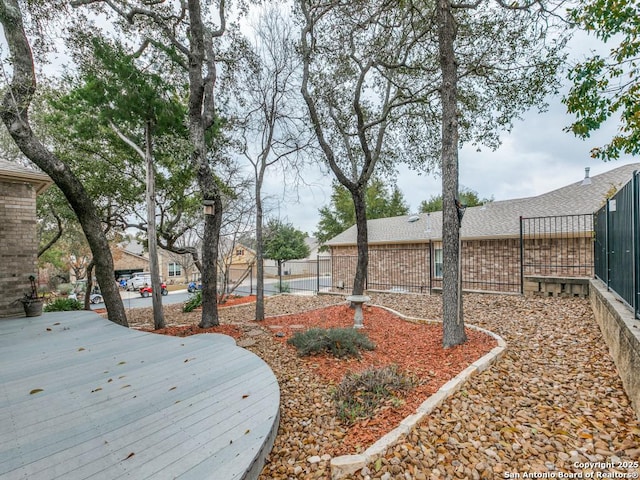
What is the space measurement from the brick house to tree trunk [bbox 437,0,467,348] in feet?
28.0

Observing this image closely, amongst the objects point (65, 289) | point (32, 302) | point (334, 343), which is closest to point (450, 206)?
point (334, 343)

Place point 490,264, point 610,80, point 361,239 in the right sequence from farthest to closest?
1. point 490,264
2. point 361,239
3. point 610,80

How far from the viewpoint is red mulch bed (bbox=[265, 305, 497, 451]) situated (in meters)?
2.55

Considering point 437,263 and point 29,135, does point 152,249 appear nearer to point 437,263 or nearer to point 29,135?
point 29,135

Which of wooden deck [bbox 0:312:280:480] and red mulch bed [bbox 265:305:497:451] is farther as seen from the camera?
red mulch bed [bbox 265:305:497:451]

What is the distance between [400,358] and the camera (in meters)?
4.04

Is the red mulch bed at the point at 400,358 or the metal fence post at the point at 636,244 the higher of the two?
the metal fence post at the point at 636,244

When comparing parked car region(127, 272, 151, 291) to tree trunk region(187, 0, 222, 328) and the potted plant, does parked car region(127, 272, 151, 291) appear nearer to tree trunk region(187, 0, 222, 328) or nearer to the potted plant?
the potted plant

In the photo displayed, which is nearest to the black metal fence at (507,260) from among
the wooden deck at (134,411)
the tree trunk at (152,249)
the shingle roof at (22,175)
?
the tree trunk at (152,249)

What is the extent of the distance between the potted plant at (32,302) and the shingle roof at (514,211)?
13016mm

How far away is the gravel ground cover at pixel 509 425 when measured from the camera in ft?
6.75

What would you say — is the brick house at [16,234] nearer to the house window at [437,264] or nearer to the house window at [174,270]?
the house window at [437,264]

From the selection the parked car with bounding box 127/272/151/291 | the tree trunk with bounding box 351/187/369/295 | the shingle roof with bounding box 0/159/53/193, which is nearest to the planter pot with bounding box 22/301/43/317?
the shingle roof with bounding box 0/159/53/193

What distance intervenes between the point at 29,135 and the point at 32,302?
355cm
